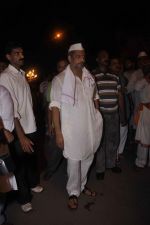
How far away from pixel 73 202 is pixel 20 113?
1415 millimetres

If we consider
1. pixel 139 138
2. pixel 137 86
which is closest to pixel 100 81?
pixel 137 86

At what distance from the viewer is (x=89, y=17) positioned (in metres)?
14.5

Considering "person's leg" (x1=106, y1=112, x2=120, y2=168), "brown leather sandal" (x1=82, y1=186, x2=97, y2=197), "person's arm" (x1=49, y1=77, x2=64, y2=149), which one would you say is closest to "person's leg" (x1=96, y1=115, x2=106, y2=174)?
"person's leg" (x1=106, y1=112, x2=120, y2=168)

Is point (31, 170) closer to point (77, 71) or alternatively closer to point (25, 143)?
point (25, 143)

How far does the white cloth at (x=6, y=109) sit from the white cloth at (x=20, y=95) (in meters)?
0.30

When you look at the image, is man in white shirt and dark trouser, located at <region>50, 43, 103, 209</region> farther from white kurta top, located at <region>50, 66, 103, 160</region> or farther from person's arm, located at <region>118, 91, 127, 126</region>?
person's arm, located at <region>118, 91, 127, 126</region>

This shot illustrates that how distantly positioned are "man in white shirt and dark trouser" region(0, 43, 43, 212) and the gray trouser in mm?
1275

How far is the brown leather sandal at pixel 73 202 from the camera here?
13.5 feet

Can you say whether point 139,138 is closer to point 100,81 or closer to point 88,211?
point 100,81

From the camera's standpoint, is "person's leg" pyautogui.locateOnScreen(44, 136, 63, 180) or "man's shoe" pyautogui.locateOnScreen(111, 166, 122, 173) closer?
"person's leg" pyautogui.locateOnScreen(44, 136, 63, 180)

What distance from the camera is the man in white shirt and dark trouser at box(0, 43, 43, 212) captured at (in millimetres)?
3814

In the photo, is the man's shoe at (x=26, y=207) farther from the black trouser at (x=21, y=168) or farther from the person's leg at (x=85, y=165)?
the person's leg at (x=85, y=165)

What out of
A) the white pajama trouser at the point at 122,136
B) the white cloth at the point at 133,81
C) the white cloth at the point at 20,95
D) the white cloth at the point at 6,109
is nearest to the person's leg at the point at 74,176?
the white cloth at the point at 20,95

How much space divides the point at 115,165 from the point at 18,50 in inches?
103
